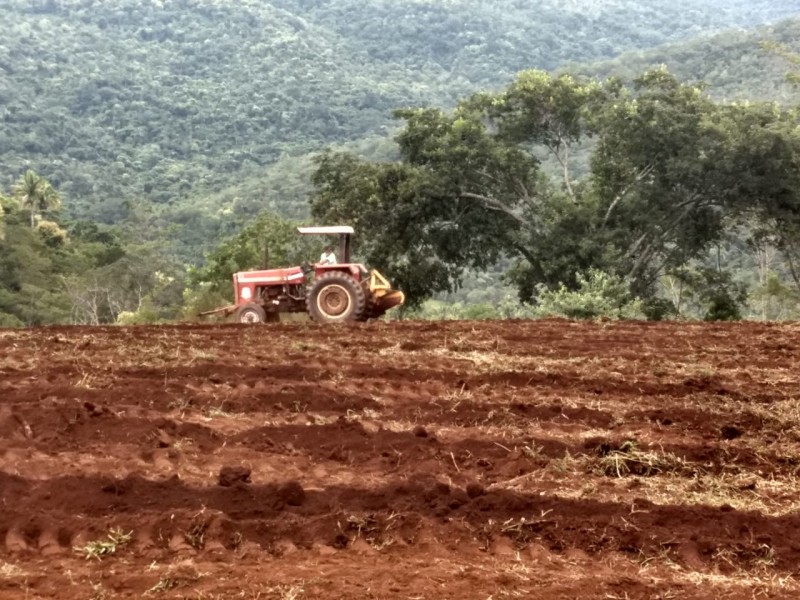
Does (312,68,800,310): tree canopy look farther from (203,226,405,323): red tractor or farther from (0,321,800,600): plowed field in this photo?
(0,321,800,600): plowed field

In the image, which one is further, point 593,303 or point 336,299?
point 593,303

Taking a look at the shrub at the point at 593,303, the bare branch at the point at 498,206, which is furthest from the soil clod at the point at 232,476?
the bare branch at the point at 498,206

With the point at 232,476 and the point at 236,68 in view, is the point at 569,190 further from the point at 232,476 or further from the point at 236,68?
the point at 236,68

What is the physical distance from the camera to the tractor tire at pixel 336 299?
41.4 feet

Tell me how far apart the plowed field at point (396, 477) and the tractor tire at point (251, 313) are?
178 inches

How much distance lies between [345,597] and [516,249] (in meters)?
17.1

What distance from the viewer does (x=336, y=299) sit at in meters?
12.8

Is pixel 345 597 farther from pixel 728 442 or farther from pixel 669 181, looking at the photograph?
pixel 669 181

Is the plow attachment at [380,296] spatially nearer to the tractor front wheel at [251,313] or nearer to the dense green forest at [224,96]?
the tractor front wheel at [251,313]

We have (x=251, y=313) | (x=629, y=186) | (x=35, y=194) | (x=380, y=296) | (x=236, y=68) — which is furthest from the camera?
(x=236, y=68)

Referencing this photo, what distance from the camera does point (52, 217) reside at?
1885 inches

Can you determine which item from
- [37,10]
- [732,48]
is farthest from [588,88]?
[37,10]

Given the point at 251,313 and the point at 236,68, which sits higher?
the point at 236,68

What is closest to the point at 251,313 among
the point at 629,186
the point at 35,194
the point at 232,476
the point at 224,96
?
the point at 232,476
